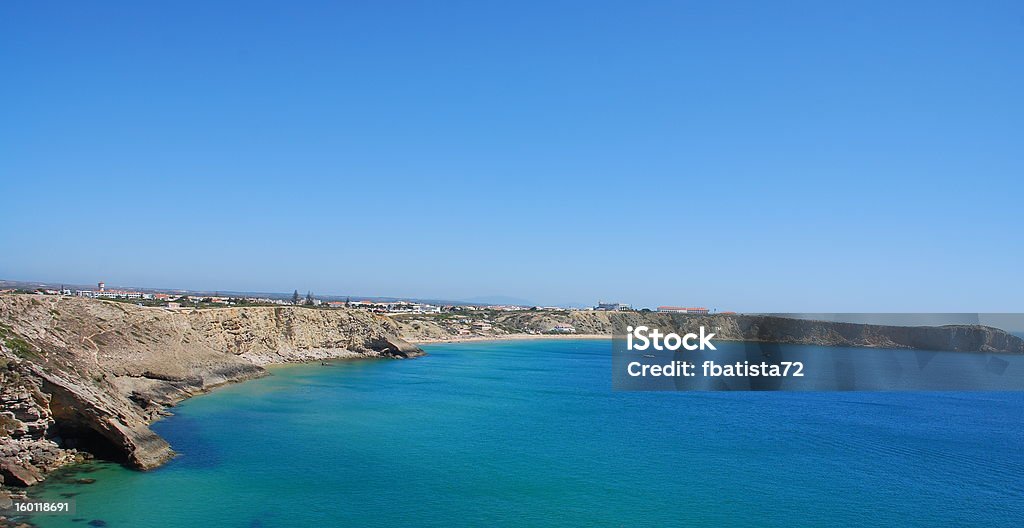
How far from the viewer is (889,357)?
266 feet

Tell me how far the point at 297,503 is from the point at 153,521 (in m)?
3.67

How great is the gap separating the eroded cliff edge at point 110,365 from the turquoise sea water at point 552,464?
4.38ft

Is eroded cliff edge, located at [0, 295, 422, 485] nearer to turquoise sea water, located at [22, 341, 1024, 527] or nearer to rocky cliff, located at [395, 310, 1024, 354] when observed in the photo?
turquoise sea water, located at [22, 341, 1024, 527]

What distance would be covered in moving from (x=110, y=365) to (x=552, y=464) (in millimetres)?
23061

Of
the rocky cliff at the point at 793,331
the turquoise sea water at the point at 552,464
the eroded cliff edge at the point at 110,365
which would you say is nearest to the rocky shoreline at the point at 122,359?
the eroded cliff edge at the point at 110,365

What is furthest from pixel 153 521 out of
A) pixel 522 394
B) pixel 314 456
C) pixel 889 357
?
pixel 889 357

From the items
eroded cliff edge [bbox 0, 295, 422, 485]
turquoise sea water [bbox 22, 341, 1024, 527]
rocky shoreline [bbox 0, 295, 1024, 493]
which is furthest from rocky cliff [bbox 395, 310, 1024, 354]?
turquoise sea water [bbox 22, 341, 1024, 527]

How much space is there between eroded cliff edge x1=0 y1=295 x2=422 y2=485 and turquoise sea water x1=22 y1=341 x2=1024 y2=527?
4.38ft

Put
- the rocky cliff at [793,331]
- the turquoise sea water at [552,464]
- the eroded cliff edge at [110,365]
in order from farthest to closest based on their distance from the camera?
the rocky cliff at [793,331], the eroded cliff edge at [110,365], the turquoise sea water at [552,464]

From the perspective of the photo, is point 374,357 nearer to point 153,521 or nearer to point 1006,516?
point 153,521

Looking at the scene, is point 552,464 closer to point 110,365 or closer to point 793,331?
point 110,365

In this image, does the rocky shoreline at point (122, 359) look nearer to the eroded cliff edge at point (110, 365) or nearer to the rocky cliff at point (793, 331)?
the eroded cliff edge at point (110, 365)

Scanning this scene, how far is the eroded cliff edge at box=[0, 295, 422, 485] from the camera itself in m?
19.8

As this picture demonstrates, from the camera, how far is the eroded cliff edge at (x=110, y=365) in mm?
19844
